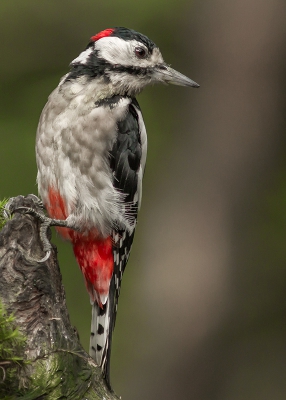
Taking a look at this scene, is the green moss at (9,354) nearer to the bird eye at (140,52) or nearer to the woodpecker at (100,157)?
the woodpecker at (100,157)

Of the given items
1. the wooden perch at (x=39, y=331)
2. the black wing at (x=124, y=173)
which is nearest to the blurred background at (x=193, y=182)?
the black wing at (x=124, y=173)

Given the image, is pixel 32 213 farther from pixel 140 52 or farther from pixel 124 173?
pixel 140 52

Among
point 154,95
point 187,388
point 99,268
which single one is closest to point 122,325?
point 187,388

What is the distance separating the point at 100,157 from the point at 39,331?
1.26 metres

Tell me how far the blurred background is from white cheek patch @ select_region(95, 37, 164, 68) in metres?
2.20

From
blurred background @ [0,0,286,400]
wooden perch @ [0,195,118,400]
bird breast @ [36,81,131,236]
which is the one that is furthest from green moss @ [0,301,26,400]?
blurred background @ [0,0,286,400]

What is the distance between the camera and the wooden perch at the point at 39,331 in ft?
8.07

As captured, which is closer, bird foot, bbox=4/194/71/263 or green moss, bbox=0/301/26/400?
green moss, bbox=0/301/26/400

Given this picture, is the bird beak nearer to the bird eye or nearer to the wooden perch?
the bird eye

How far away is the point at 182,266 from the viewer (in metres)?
5.89

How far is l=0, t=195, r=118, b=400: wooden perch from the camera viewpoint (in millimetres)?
2461

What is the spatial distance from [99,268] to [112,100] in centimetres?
89

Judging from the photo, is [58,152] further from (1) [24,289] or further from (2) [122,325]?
(2) [122,325]

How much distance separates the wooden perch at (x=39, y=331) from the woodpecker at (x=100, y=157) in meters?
0.72
